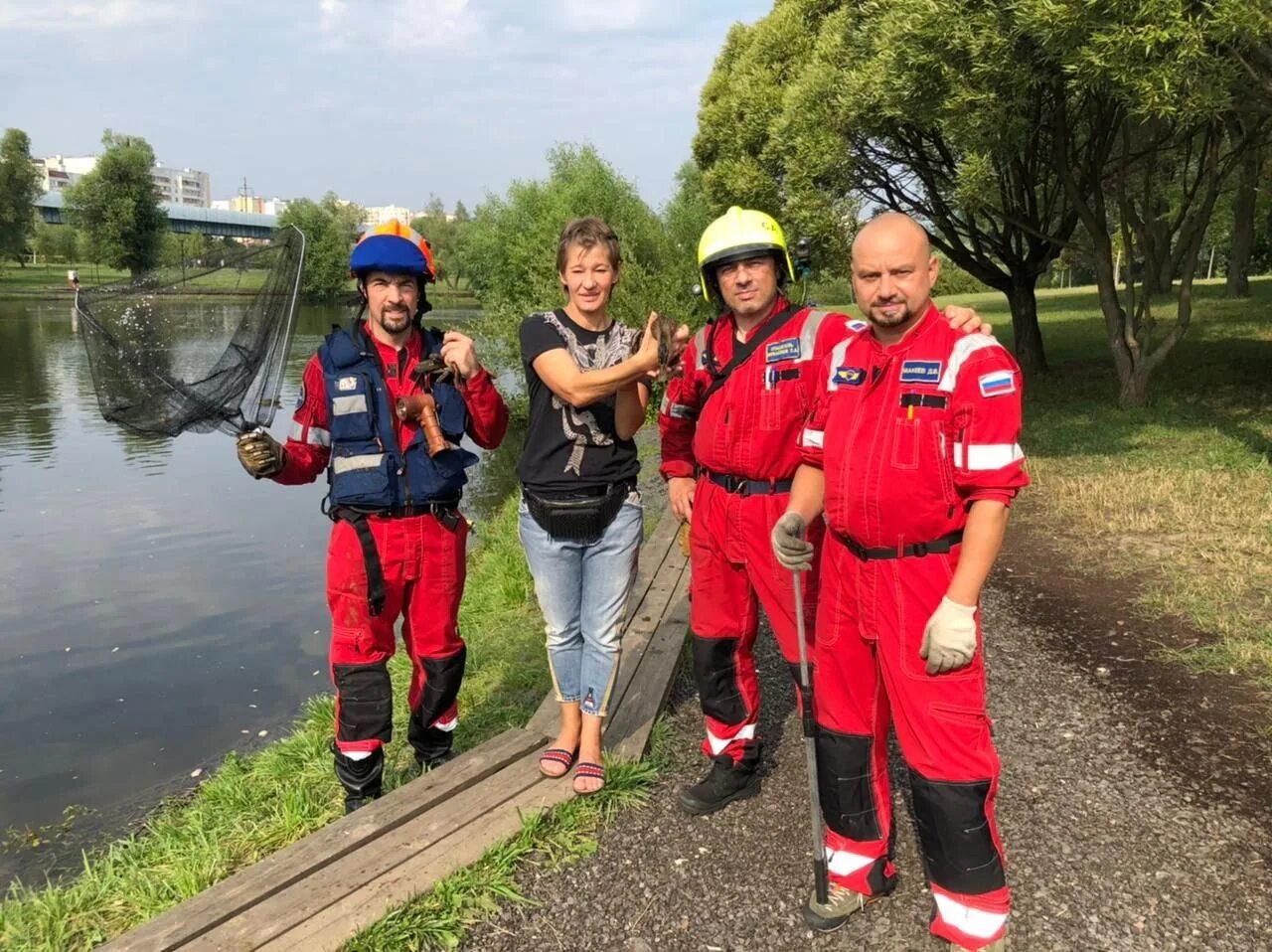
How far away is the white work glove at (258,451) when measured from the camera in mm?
3301

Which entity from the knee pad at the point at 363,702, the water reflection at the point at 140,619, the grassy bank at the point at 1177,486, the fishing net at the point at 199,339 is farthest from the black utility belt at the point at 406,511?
the grassy bank at the point at 1177,486

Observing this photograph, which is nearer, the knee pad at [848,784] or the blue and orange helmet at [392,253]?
the knee pad at [848,784]

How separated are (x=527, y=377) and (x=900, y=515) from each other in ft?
5.33

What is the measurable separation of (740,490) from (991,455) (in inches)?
45.2

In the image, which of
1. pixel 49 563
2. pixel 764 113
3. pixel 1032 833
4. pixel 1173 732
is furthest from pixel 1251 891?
pixel 764 113

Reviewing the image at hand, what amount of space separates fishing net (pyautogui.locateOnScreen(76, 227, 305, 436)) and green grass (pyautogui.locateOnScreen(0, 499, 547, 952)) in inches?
77.7

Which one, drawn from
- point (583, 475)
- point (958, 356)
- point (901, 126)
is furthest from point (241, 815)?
point (901, 126)

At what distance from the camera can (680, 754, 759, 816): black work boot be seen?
365 cm

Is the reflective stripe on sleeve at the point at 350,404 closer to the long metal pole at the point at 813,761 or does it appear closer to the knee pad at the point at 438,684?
the knee pad at the point at 438,684

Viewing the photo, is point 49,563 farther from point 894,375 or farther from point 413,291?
point 894,375

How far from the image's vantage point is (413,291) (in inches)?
140

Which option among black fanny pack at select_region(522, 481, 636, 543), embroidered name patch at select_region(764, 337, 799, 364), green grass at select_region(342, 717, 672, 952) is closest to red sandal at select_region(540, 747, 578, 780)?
green grass at select_region(342, 717, 672, 952)

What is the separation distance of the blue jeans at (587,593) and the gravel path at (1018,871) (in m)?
0.59

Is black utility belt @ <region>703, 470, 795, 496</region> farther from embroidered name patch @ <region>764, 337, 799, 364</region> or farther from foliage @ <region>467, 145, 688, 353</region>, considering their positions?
foliage @ <region>467, 145, 688, 353</region>
